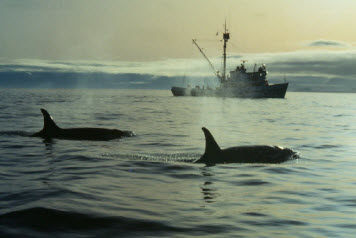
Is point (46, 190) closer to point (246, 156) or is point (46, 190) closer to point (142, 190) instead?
point (142, 190)

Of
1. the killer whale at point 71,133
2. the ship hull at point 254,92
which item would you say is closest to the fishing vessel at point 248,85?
the ship hull at point 254,92

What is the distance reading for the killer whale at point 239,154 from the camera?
13107 millimetres

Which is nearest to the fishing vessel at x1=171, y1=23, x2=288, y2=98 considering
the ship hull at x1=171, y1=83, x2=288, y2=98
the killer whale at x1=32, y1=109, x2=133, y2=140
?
the ship hull at x1=171, y1=83, x2=288, y2=98

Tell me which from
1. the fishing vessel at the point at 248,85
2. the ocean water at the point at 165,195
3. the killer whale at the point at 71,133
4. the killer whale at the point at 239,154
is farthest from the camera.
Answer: the fishing vessel at the point at 248,85

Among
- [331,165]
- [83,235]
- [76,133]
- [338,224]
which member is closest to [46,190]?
[83,235]

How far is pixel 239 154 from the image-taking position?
1348cm

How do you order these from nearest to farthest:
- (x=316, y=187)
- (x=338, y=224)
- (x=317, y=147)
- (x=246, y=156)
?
1. (x=338, y=224)
2. (x=316, y=187)
3. (x=246, y=156)
4. (x=317, y=147)

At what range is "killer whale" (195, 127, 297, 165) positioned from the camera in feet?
43.0

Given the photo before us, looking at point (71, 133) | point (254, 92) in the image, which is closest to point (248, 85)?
point (254, 92)

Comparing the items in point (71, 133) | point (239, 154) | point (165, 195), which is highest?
point (71, 133)

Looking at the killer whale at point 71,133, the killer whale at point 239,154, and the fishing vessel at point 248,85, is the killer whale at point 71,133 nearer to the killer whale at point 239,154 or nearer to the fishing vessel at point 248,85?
the killer whale at point 239,154

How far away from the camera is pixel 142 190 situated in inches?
361

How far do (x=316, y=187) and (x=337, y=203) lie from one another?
1488mm

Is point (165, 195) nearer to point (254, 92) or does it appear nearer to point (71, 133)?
point (71, 133)
